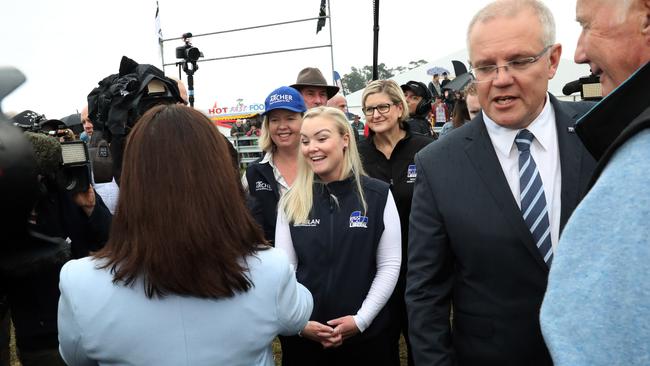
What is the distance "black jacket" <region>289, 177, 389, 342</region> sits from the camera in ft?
8.53

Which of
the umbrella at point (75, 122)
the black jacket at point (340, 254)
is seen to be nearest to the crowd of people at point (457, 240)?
the black jacket at point (340, 254)

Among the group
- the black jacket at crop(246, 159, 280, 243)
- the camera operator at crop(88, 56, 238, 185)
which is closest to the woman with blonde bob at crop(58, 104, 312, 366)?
the camera operator at crop(88, 56, 238, 185)

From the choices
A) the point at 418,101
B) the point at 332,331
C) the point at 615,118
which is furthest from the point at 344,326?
the point at 418,101

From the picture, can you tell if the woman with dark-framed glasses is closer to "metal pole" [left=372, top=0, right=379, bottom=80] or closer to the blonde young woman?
the blonde young woman

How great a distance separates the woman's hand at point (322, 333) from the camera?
251 cm

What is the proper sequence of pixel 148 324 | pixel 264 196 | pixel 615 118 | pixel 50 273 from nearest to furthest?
pixel 615 118 → pixel 148 324 → pixel 50 273 → pixel 264 196

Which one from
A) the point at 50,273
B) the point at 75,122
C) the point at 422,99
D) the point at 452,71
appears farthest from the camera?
the point at 452,71

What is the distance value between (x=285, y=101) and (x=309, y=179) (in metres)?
0.82

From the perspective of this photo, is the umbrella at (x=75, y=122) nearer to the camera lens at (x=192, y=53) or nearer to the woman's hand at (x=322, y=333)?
the camera lens at (x=192, y=53)

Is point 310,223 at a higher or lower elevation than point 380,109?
lower

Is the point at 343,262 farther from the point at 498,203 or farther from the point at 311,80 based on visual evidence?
the point at 311,80

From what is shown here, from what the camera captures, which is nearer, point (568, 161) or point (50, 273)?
point (568, 161)

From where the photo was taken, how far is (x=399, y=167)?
11.7ft

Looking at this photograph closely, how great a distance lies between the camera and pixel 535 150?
181cm
